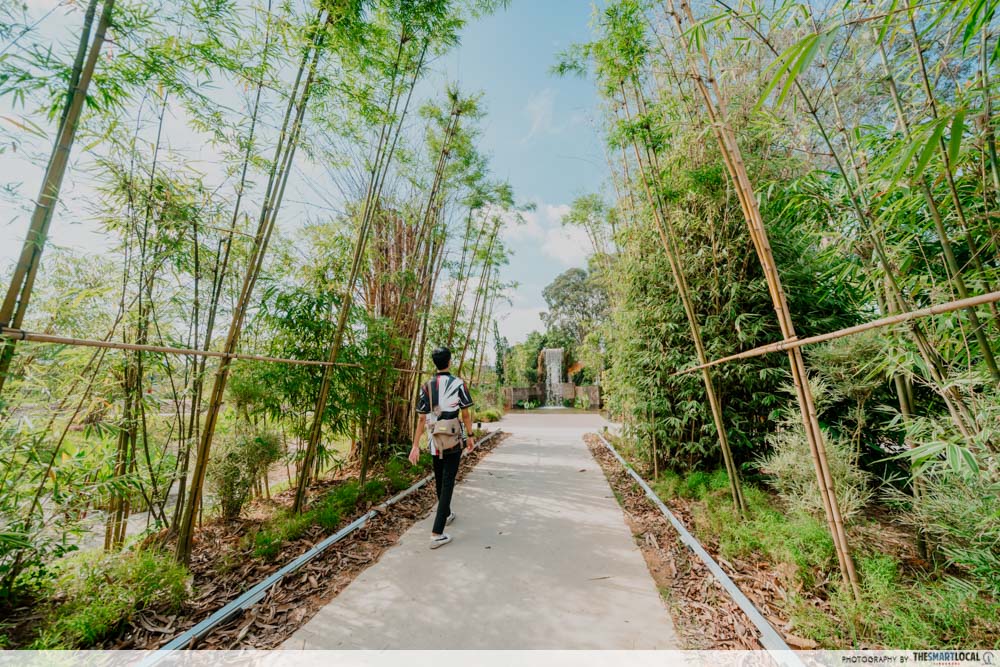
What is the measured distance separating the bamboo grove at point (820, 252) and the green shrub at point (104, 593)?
2708mm

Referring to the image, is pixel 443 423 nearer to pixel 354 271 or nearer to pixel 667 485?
pixel 354 271

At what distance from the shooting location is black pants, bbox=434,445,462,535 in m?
2.45

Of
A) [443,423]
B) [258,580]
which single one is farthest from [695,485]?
[258,580]

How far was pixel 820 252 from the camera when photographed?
2.18 meters

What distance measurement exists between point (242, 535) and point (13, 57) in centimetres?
266

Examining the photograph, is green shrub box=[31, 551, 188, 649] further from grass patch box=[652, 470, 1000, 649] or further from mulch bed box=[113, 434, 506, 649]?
grass patch box=[652, 470, 1000, 649]

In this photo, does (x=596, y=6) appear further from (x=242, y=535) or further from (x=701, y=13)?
(x=242, y=535)

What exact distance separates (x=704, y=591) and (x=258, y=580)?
2311mm

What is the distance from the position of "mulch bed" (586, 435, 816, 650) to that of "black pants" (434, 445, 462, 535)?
1.30m

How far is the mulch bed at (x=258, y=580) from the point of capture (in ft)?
4.96

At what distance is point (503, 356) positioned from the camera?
17.1m

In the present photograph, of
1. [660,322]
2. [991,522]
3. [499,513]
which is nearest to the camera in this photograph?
[991,522]

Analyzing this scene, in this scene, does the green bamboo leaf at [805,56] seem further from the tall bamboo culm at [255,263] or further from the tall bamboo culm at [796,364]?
the tall bamboo culm at [255,263]

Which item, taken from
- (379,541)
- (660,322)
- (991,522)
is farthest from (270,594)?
(660,322)
